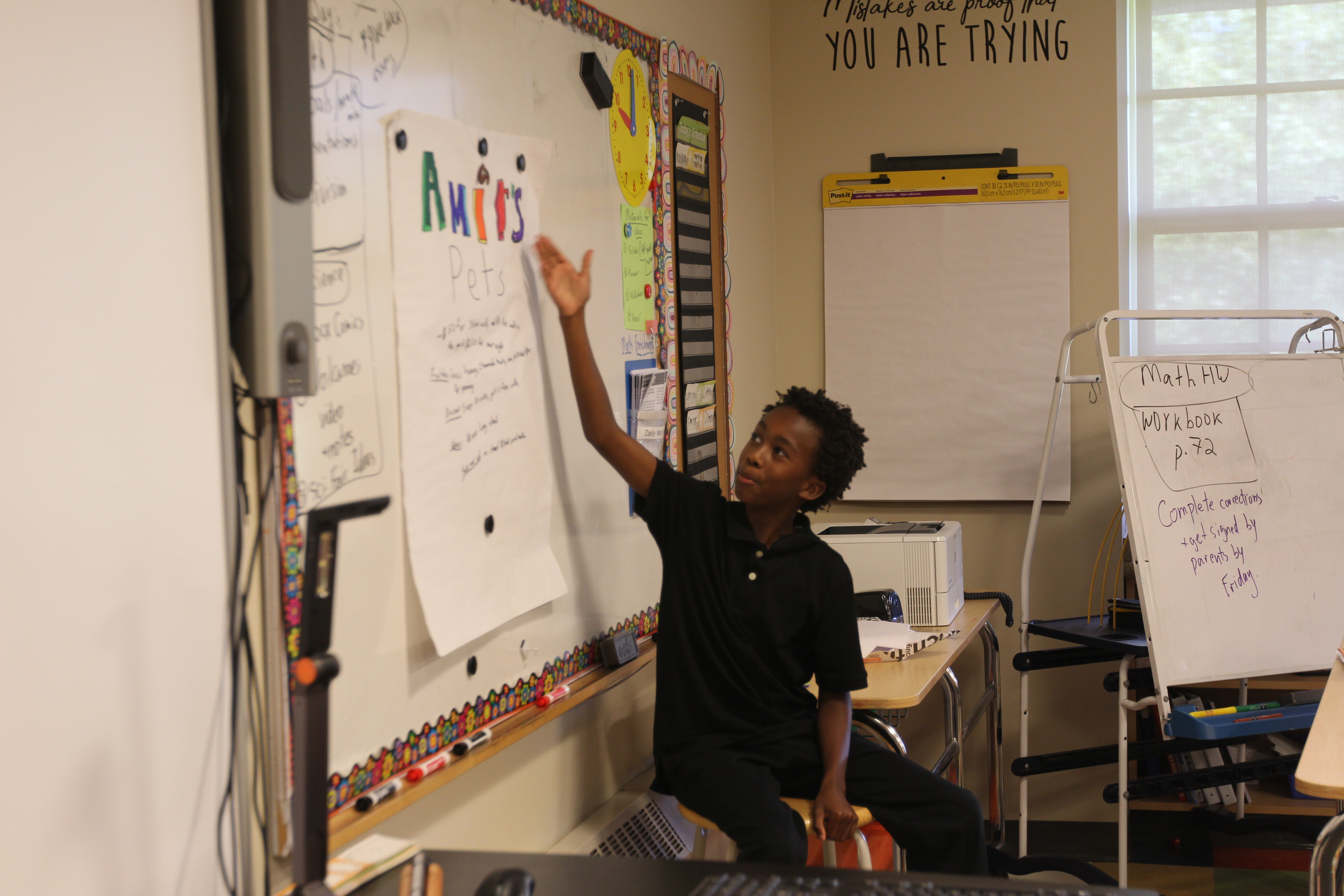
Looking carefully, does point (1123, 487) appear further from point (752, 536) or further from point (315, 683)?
point (315, 683)

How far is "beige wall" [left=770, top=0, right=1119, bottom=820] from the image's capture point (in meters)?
3.03

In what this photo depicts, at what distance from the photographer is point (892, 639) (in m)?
2.24

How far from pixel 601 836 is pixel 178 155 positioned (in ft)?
4.10

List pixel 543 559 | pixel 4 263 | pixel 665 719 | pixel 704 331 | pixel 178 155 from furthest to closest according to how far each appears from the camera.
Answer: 1. pixel 704 331
2. pixel 665 719
3. pixel 543 559
4. pixel 178 155
5. pixel 4 263

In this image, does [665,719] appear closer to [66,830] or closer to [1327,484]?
[66,830]

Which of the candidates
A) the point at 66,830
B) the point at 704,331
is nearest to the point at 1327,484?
the point at 704,331

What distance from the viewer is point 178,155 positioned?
3.41 ft

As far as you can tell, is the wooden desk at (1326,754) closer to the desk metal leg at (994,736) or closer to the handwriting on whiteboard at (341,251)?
the desk metal leg at (994,736)

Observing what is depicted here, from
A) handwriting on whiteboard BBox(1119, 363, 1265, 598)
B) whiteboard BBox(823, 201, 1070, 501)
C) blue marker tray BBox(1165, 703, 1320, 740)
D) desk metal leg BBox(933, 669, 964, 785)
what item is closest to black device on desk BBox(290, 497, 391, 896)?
desk metal leg BBox(933, 669, 964, 785)

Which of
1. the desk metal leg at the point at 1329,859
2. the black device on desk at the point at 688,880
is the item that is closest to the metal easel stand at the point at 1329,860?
the desk metal leg at the point at 1329,859

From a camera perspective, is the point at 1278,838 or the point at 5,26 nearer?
the point at 5,26

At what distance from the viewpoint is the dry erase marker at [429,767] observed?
1.32 m

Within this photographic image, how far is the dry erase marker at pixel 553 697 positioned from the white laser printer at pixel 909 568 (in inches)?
36.7

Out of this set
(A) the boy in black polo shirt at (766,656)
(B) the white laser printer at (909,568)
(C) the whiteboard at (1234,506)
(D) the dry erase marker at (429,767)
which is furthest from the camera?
(B) the white laser printer at (909,568)
